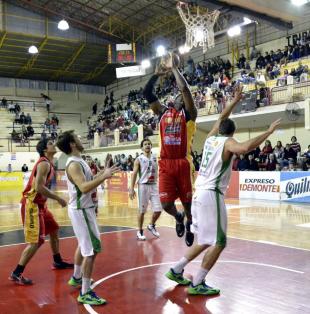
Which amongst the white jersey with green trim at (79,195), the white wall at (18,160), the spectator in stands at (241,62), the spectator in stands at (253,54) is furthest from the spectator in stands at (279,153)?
the white wall at (18,160)

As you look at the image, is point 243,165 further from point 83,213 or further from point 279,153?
point 83,213

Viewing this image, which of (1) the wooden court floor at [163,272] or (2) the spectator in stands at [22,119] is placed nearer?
(1) the wooden court floor at [163,272]

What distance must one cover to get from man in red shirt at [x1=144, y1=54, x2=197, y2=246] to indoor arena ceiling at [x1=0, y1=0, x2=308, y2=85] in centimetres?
1856

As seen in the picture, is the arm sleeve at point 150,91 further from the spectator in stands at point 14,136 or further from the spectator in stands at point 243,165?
the spectator in stands at point 14,136

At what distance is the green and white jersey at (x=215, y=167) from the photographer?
4.52 metres

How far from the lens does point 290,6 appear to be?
6.73m

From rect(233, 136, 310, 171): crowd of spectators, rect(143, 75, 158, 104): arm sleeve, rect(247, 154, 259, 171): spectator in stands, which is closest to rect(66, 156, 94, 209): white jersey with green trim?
rect(143, 75, 158, 104): arm sleeve

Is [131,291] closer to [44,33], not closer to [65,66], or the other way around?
[44,33]

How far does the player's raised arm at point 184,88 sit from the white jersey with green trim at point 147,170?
11.3ft

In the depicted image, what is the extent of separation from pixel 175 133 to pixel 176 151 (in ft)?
0.80

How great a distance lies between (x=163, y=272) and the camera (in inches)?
228

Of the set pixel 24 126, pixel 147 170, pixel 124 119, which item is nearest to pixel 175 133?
pixel 147 170

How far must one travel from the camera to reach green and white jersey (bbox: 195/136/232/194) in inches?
178

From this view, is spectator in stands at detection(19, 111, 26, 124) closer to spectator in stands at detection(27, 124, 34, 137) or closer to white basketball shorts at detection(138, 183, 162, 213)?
spectator in stands at detection(27, 124, 34, 137)
